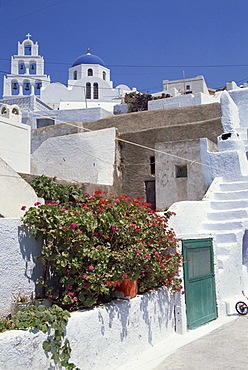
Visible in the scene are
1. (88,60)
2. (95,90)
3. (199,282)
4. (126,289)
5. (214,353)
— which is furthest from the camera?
(88,60)

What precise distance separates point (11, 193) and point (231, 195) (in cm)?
575

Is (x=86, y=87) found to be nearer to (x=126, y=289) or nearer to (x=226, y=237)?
(x=226, y=237)

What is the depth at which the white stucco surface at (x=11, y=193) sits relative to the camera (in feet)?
25.2

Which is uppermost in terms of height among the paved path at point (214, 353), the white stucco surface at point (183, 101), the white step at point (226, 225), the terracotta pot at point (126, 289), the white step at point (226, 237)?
the white stucco surface at point (183, 101)

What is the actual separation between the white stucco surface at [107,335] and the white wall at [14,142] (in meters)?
7.98

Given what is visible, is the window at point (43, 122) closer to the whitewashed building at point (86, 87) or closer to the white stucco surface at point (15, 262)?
the whitewashed building at point (86, 87)

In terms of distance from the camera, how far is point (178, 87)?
1271 inches

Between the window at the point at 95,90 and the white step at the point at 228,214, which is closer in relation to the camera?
the white step at the point at 228,214

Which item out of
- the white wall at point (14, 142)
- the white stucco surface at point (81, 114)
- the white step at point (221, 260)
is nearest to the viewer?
the white step at point (221, 260)

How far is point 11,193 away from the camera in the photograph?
788cm

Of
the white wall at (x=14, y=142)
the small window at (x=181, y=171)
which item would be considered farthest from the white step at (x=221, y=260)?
the white wall at (x=14, y=142)

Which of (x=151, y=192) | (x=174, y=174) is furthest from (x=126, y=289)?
(x=151, y=192)

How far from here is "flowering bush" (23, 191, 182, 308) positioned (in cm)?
459

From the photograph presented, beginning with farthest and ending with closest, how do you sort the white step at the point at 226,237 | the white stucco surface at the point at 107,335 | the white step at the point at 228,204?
1. the white step at the point at 228,204
2. the white step at the point at 226,237
3. the white stucco surface at the point at 107,335
